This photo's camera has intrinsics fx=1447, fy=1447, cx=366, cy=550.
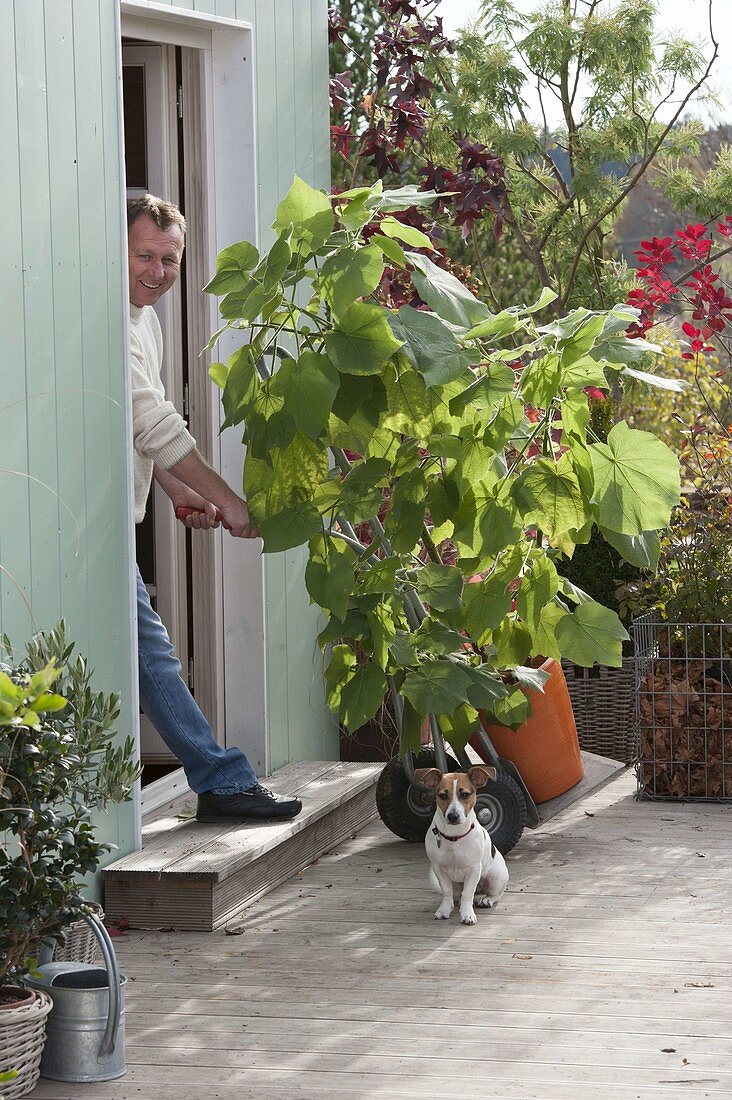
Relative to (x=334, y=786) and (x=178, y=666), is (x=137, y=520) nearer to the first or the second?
(x=178, y=666)

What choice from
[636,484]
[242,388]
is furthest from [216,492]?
[636,484]

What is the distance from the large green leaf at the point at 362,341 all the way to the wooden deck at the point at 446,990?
1340 millimetres

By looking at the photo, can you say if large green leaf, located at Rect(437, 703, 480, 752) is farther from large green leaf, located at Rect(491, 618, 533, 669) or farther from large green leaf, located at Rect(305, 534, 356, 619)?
large green leaf, located at Rect(305, 534, 356, 619)

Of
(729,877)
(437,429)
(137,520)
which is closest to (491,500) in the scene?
(437,429)

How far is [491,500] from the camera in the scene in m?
3.50

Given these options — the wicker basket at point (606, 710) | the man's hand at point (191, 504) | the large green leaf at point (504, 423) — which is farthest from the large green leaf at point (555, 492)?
the wicker basket at point (606, 710)

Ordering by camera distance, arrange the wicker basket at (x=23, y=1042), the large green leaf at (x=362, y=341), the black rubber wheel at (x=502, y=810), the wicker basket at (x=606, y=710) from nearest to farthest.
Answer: the wicker basket at (x=23, y=1042) → the large green leaf at (x=362, y=341) → the black rubber wheel at (x=502, y=810) → the wicker basket at (x=606, y=710)

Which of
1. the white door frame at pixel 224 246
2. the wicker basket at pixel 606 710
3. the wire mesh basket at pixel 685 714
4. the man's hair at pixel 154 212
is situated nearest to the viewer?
the man's hair at pixel 154 212

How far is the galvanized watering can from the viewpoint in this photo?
259cm

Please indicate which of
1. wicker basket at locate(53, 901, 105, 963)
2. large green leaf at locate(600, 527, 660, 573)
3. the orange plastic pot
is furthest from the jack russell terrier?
wicker basket at locate(53, 901, 105, 963)

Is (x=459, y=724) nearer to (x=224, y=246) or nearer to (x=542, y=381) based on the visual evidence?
(x=542, y=381)

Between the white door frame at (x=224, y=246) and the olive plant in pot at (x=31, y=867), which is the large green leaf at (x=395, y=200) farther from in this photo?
the olive plant in pot at (x=31, y=867)

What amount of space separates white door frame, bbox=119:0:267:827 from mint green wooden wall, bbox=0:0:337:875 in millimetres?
812

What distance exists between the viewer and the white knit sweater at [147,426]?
3721 millimetres
